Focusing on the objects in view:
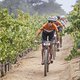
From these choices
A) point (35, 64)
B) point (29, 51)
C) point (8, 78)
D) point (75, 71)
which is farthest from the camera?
point (29, 51)

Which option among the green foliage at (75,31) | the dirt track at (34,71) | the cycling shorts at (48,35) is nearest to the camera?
the dirt track at (34,71)

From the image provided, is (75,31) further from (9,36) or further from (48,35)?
(48,35)

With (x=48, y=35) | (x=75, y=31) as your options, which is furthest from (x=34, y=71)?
(x=75, y=31)

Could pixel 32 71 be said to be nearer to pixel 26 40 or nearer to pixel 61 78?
pixel 61 78

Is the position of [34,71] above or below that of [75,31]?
below

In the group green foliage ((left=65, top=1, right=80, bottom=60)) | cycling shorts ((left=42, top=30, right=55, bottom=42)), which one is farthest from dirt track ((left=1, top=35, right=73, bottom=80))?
cycling shorts ((left=42, top=30, right=55, bottom=42))

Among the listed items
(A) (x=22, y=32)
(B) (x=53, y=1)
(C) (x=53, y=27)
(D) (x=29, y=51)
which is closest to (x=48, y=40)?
(C) (x=53, y=27)

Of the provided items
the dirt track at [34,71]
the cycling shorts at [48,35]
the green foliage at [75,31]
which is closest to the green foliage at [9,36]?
the dirt track at [34,71]

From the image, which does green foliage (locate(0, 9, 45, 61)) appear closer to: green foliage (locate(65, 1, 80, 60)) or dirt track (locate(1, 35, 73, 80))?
dirt track (locate(1, 35, 73, 80))

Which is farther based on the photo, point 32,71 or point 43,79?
point 32,71

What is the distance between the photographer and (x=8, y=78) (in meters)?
13.3

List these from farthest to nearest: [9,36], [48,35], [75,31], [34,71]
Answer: [75,31]
[9,36]
[34,71]
[48,35]

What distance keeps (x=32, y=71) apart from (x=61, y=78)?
7.20 feet

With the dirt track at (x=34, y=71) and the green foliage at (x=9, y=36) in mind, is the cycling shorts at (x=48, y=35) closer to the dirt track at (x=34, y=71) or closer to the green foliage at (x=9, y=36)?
the dirt track at (x=34, y=71)
